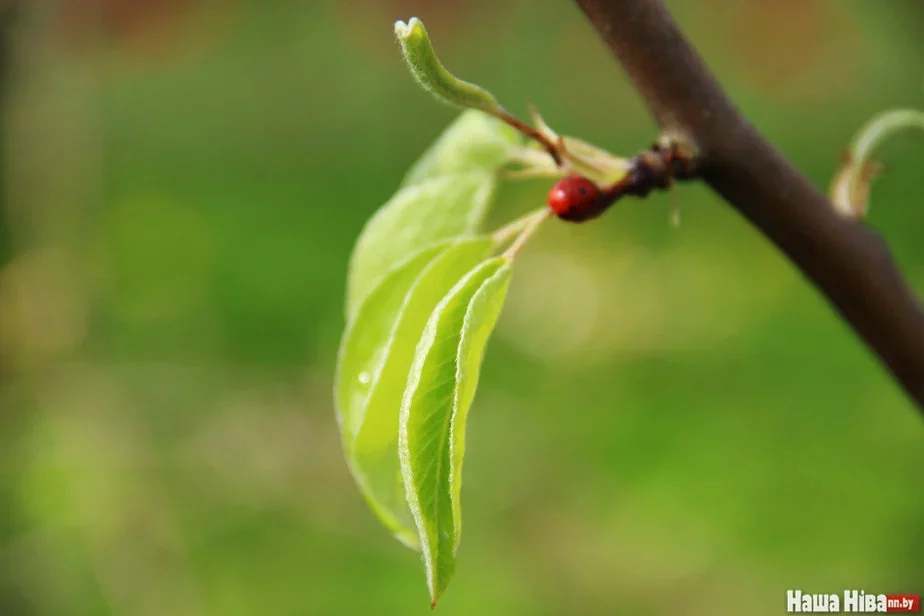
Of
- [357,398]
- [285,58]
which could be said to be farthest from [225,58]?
[357,398]

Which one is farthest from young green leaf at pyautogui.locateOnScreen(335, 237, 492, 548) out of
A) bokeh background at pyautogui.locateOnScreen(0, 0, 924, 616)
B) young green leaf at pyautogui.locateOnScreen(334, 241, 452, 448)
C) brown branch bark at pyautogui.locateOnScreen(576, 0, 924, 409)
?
bokeh background at pyautogui.locateOnScreen(0, 0, 924, 616)

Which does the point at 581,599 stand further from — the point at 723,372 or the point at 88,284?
the point at 88,284

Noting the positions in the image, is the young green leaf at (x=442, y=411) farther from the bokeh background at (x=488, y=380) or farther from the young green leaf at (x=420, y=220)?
the bokeh background at (x=488, y=380)

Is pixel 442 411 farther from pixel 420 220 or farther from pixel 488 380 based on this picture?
pixel 488 380

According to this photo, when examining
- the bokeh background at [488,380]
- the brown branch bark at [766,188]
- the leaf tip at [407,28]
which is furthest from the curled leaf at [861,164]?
the bokeh background at [488,380]

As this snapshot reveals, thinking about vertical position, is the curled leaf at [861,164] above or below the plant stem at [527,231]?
below

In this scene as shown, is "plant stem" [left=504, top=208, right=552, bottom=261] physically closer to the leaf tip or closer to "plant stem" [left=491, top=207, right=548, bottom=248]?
"plant stem" [left=491, top=207, right=548, bottom=248]
